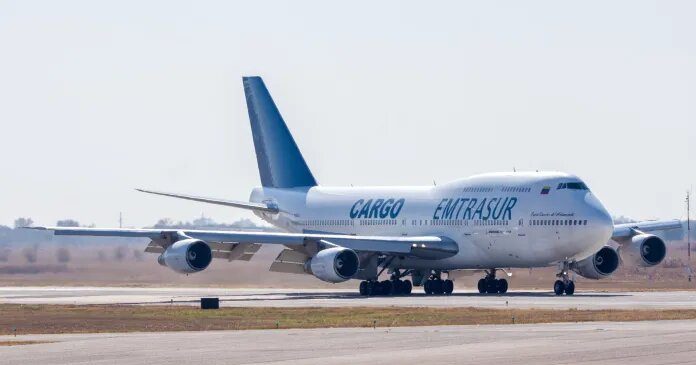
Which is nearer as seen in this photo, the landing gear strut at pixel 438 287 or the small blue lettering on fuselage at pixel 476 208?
the small blue lettering on fuselage at pixel 476 208

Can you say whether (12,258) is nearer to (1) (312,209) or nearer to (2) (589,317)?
(1) (312,209)

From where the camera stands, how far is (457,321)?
143ft

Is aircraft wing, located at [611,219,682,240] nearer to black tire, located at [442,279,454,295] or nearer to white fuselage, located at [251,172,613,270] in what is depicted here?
white fuselage, located at [251,172,613,270]

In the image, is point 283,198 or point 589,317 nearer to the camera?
point 589,317

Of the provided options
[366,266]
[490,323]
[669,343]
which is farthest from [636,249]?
[669,343]

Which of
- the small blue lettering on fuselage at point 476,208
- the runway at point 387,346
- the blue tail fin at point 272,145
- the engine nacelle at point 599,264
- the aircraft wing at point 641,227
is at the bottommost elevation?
the runway at point 387,346

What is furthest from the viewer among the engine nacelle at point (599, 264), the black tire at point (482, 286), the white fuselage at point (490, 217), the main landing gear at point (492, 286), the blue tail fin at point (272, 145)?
the blue tail fin at point (272, 145)

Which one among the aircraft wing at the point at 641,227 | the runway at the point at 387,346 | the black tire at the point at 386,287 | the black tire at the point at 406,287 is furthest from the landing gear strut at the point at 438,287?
the runway at the point at 387,346

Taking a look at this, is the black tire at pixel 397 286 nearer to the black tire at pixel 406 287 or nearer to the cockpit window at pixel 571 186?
the black tire at pixel 406 287

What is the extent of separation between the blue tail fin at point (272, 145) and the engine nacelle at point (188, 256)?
16.9 metres

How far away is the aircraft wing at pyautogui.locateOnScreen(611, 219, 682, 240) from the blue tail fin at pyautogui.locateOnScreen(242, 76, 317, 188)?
17.1 metres

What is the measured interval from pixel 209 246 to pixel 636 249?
20.2 metres

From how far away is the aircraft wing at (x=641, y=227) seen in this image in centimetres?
7169

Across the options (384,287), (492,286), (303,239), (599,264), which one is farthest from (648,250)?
(303,239)
